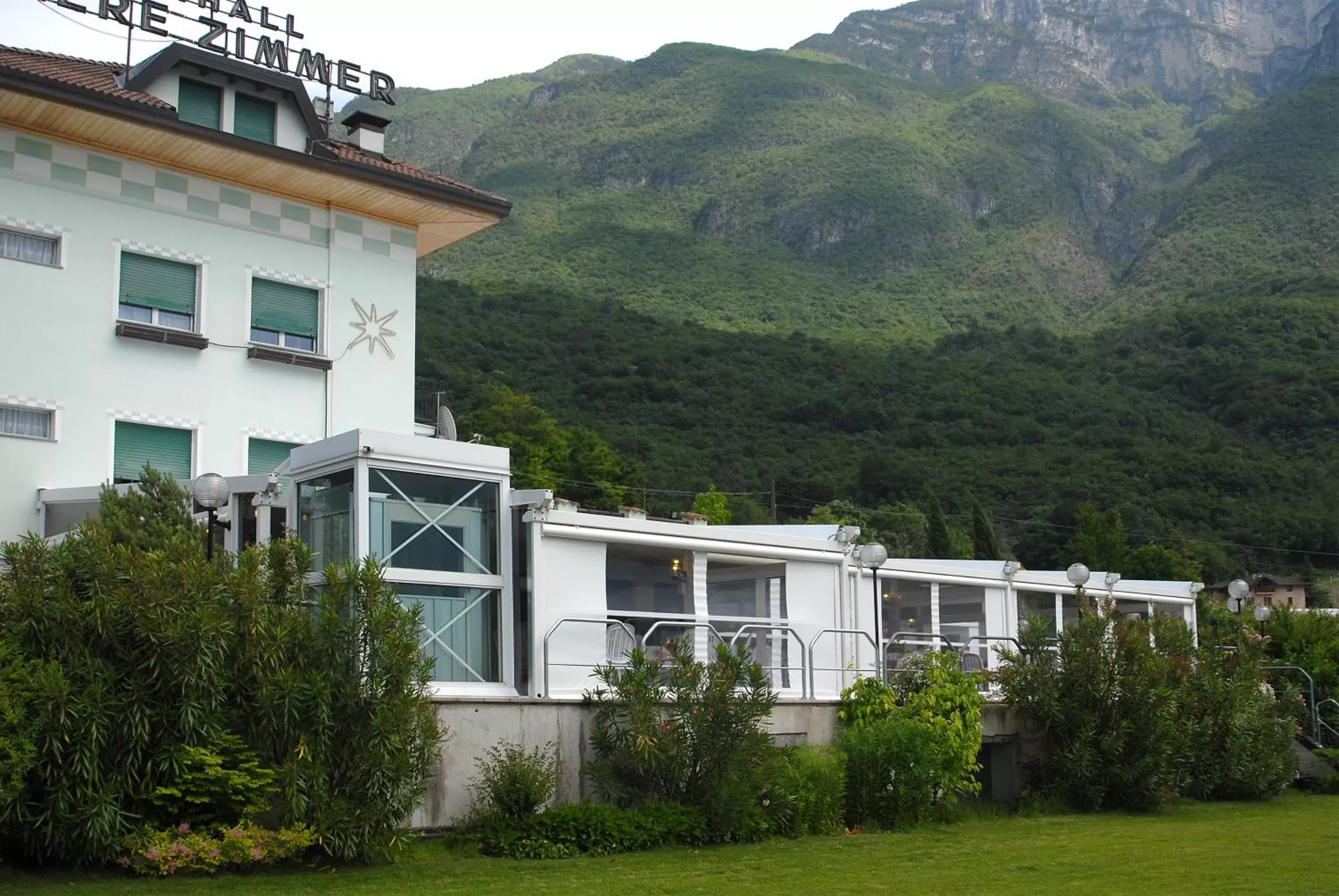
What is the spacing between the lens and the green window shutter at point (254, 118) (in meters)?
23.2

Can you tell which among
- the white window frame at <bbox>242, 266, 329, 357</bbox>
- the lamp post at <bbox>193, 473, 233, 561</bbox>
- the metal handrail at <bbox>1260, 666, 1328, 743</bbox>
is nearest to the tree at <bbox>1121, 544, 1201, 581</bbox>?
the metal handrail at <bbox>1260, 666, 1328, 743</bbox>

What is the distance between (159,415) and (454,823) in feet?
33.8

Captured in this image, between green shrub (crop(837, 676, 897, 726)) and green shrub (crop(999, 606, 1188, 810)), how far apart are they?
254cm

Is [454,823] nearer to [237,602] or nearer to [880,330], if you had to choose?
[237,602]

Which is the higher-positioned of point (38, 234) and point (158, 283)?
point (38, 234)

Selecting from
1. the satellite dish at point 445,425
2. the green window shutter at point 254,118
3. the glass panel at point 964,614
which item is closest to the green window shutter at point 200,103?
the green window shutter at point 254,118

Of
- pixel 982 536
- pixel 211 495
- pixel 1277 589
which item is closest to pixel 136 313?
pixel 211 495

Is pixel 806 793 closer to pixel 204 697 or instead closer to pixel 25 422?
pixel 204 697

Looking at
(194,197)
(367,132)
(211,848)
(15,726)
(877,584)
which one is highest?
(367,132)

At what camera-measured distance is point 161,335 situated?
864 inches

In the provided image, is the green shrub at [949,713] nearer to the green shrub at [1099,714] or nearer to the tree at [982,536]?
the green shrub at [1099,714]

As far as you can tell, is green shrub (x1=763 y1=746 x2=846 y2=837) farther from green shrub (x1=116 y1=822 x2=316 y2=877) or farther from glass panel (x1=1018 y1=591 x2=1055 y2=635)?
glass panel (x1=1018 y1=591 x2=1055 y2=635)

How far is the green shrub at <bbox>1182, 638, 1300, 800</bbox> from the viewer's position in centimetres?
2019

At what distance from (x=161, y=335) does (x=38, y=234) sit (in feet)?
7.05
